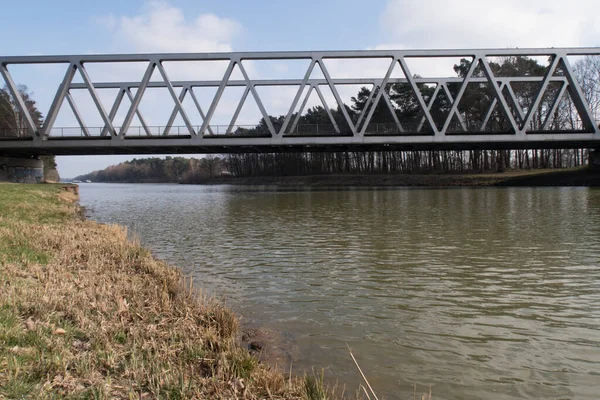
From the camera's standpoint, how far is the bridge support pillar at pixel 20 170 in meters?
44.4

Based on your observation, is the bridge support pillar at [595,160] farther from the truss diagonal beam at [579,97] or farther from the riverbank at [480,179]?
the truss diagonal beam at [579,97]

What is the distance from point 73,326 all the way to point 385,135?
4005cm

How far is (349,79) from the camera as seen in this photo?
46.1m

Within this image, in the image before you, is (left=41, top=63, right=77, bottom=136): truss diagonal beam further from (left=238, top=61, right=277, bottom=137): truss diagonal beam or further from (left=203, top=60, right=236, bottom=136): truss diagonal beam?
(left=238, top=61, right=277, bottom=137): truss diagonal beam

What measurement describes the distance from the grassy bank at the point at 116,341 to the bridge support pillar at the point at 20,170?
150 ft

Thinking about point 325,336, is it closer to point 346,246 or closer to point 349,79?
point 346,246

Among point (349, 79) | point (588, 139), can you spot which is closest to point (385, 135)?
point (349, 79)

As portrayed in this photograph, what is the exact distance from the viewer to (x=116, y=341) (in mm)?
4414

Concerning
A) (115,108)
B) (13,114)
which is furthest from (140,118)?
(13,114)

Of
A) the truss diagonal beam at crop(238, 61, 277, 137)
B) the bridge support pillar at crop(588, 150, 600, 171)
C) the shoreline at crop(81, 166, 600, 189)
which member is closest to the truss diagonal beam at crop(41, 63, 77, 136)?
the truss diagonal beam at crop(238, 61, 277, 137)

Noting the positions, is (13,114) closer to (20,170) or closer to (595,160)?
(20,170)

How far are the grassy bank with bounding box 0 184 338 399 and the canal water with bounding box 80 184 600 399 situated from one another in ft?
2.75

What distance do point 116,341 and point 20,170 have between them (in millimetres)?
53576

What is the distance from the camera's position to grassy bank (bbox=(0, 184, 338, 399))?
346cm
